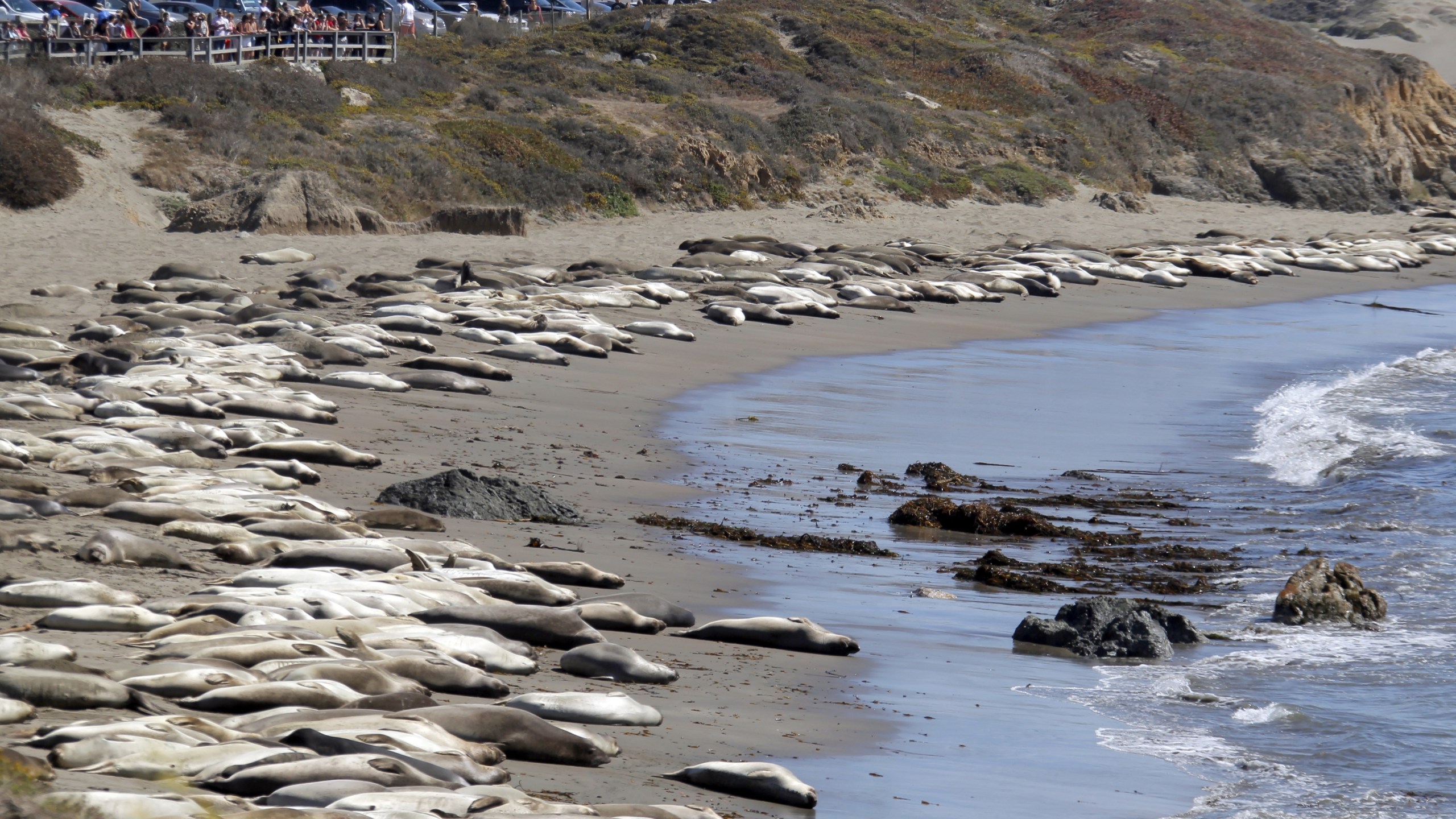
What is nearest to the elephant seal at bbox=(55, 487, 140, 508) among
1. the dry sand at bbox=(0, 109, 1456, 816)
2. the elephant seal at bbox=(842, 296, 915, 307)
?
the dry sand at bbox=(0, 109, 1456, 816)

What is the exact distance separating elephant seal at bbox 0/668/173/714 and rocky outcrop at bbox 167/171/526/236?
19791 mm

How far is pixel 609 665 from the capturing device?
6023 millimetres

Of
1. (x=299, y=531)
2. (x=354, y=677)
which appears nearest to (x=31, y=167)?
(x=299, y=531)

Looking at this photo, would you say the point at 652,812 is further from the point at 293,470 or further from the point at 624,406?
the point at 624,406

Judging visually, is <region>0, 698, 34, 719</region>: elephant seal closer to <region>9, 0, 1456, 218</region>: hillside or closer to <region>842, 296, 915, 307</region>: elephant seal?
<region>842, 296, 915, 307</region>: elephant seal

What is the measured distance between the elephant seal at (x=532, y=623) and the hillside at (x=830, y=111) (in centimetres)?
2074

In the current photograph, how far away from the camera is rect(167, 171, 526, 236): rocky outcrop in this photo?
927 inches

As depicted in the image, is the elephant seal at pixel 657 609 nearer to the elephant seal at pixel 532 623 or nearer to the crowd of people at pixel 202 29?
the elephant seal at pixel 532 623

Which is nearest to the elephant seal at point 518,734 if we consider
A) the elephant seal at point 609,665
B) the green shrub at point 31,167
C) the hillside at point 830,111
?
the elephant seal at point 609,665

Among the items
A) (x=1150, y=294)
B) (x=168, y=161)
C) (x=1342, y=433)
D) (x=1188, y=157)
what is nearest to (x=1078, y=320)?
(x=1150, y=294)

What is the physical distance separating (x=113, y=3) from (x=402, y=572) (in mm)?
35057

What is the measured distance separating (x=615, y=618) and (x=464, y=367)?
773 centimetres

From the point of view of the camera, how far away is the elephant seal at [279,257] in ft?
69.5

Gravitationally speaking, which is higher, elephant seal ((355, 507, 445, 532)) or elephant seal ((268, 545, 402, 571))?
elephant seal ((268, 545, 402, 571))
